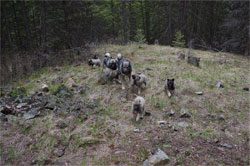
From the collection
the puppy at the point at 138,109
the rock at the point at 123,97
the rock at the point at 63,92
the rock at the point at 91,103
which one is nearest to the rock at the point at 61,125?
the rock at the point at 91,103

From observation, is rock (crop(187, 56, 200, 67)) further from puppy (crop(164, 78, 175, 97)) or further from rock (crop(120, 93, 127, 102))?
rock (crop(120, 93, 127, 102))

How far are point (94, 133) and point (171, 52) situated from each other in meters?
9.48


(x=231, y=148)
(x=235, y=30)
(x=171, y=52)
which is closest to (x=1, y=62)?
(x=171, y=52)

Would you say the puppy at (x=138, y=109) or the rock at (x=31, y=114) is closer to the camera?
the puppy at (x=138, y=109)

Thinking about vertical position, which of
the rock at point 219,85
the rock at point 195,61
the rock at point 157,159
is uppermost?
the rock at point 195,61

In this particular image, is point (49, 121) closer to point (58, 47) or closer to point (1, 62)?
point (1, 62)

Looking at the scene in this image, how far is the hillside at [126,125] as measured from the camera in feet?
15.5

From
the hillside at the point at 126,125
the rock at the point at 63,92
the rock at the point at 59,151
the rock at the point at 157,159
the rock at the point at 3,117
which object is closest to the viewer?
the rock at the point at 157,159

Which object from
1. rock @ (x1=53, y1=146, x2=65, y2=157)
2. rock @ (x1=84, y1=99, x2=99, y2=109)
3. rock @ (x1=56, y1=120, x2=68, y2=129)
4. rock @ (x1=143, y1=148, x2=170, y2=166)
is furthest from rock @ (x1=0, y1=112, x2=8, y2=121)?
rock @ (x1=143, y1=148, x2=170, y2=166)

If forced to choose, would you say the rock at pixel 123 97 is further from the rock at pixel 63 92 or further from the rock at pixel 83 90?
the rock at pixel 63 92

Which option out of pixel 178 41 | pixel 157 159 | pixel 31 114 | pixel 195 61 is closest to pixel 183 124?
pixel 157 159

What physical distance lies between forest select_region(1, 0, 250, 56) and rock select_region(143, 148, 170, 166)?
8037mm

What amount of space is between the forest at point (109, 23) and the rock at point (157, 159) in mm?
8037

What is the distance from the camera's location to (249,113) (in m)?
6.14
